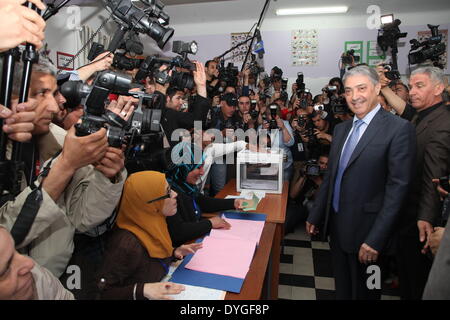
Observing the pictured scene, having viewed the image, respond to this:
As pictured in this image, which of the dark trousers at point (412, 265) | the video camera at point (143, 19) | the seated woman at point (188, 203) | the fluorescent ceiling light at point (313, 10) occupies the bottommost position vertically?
the dark trousers at point (412, 265)

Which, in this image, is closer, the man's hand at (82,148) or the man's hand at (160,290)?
the man's hand at (82,148)

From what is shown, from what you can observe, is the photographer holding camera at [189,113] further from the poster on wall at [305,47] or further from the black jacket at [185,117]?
the poster on wall at [305,47]

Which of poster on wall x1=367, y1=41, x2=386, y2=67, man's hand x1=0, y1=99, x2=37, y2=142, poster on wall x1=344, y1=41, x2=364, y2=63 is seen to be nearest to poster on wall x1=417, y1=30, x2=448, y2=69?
poster on wall x1=367, y1=41, x2=386, y2=67

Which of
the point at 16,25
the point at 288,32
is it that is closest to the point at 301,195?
the point at 16,25

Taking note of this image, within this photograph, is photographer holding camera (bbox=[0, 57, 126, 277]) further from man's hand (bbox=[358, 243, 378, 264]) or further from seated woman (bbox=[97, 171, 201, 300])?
man's hand (bbox=[358, 243, 378, 264])

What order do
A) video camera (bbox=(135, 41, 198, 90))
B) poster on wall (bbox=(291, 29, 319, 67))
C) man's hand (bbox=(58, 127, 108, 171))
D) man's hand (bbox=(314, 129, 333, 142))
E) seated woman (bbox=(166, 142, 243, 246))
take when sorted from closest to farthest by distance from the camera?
1. man's hand (bbox=(58, 127, 108, 171))
2. seated woman (bbox=(166, 142, 243, 246))
3. video camera (bbox=(135, 41, 198, 90))
4. man's hand (bbox=(314, 129, 333, 142))
5. poster on wall (bbox=(291, 29, 319, 67))

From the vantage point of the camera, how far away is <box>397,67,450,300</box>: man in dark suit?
1682 millimetres

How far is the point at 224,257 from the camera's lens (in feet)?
4.65

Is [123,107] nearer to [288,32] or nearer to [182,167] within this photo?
[182,167]

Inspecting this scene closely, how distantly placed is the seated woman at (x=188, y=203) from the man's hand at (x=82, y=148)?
0.75 m

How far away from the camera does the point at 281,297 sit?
2.26 meters

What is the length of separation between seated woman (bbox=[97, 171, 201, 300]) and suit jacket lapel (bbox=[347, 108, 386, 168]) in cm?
93

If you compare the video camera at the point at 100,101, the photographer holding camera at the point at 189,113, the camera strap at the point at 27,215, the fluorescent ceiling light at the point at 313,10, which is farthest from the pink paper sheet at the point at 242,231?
the fluorescent ceiling light at the point at 313,10

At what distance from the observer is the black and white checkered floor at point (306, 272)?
2301 millimetres
